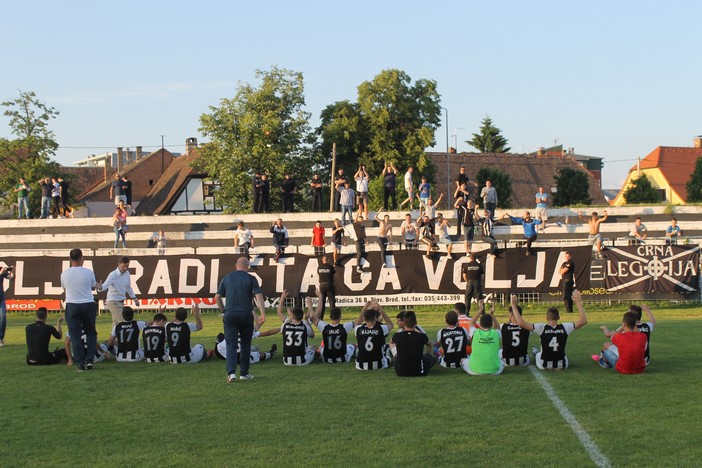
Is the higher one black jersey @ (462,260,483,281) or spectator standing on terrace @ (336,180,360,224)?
spectator standing on terrace @ (336,180,360,224)

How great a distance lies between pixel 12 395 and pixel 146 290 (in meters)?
15.3

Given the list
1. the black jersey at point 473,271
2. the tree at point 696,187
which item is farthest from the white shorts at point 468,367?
the tree at point 696,187

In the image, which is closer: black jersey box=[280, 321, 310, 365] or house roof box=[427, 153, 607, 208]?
black jersey box=[280, 321, 310, 365]

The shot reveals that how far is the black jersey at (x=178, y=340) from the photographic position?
14617 millimetres

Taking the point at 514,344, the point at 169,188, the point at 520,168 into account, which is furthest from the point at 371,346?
the point at 520,168

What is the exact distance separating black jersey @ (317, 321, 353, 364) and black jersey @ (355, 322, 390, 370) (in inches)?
30.9

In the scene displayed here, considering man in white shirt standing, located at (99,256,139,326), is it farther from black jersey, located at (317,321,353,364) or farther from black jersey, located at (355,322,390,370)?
black jersey, located at (355,322,390,370)

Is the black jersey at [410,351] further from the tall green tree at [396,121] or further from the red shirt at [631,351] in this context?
the tall green tree at [396,121]

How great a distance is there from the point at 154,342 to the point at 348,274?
39.8 feet

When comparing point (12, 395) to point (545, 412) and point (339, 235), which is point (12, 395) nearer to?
point (545, 412)

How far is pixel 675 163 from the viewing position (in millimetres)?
87188

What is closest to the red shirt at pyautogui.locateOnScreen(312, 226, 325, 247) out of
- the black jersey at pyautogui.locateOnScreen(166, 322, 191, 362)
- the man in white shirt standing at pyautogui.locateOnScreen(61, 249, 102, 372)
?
the black jersey at pyautogui.locateOnScreen(166, 322, 191, 362)

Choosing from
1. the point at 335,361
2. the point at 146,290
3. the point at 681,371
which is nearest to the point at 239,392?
the point at 335,361

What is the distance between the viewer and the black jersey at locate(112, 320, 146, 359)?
49.7ft
